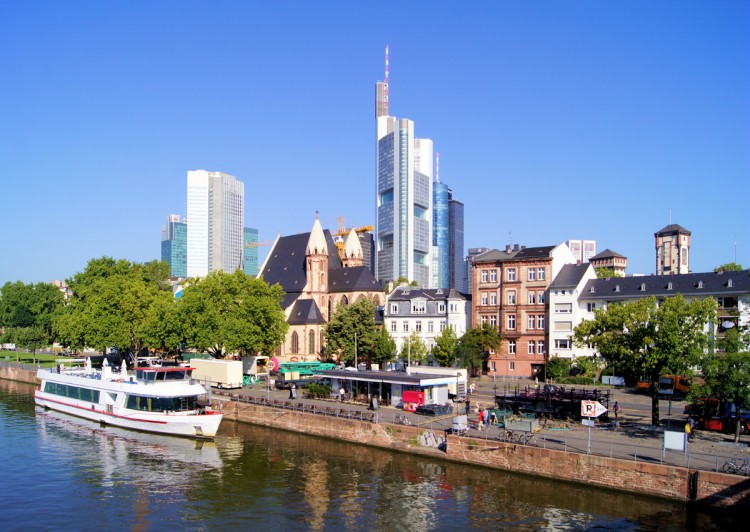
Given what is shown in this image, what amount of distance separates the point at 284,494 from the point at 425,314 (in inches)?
2123

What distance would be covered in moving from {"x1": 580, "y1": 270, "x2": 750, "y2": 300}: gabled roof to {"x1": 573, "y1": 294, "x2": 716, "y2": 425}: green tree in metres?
28.3

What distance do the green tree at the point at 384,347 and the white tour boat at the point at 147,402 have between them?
29.8 meters

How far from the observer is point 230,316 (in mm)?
77500

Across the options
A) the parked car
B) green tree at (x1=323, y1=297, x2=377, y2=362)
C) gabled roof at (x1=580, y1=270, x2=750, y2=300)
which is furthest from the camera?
green tree at (x1=323, y1=297, x2=377, y2=362)

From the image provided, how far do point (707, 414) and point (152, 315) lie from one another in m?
65.2

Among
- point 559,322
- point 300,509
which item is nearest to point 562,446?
point 300,509

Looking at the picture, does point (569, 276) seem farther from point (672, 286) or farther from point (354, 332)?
point (354, 332)

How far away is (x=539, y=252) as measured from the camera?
80750mm

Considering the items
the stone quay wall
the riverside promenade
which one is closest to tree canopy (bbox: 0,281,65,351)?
the riverside promenade

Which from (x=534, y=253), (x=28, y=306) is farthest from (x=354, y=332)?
(x=28, y=306)

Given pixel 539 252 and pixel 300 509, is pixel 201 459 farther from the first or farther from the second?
pixel 539 252

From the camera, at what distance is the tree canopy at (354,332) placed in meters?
84.4

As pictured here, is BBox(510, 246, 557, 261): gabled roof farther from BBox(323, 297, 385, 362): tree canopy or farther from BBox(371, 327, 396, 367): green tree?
BBox(323, 297, 385, 362): tree canopy

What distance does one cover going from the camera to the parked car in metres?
50.7
